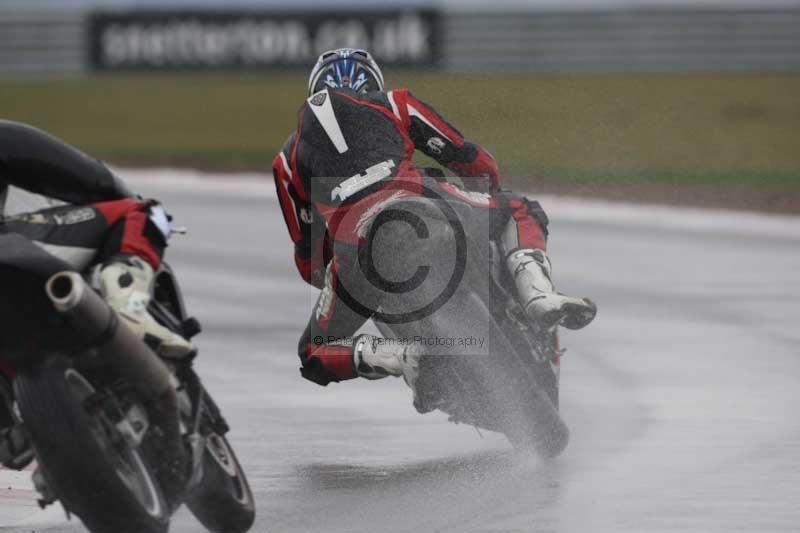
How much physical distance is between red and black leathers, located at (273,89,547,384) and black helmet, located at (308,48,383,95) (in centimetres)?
14

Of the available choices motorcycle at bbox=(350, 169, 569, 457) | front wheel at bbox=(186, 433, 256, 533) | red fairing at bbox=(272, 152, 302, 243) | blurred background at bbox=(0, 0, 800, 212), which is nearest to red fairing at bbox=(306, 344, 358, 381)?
motorcycle at bbox=(350, 169, 569, 457)

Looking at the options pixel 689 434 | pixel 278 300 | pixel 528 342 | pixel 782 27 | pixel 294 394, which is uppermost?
pixel 528 342

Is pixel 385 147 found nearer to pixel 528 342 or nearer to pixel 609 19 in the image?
pixel 528 342

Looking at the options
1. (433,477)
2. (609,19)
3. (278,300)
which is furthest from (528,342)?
(609,19)

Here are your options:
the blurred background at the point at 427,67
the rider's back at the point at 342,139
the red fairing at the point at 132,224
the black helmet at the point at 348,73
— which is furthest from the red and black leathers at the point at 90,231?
the blurred background at the point at 427,67

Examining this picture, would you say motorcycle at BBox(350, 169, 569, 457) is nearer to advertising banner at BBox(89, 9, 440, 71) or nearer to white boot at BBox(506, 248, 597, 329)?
white boot at BBox(506, 248, 597, 329)

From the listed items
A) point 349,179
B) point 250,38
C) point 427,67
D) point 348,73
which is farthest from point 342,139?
point 250,38

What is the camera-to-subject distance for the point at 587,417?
886 centimetres

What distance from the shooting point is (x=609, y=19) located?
33000 mm

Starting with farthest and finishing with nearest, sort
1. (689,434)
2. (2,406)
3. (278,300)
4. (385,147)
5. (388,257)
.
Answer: (278,300) < (689,434) < (385,147) < (388,257) < (2,406)

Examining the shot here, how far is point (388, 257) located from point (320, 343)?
0.76 metres

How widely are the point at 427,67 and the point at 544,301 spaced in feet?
73.7

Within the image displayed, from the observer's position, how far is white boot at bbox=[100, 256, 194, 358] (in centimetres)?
A: 582

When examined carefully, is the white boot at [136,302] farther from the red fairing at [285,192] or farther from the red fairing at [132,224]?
the red fairing at [285,192]
